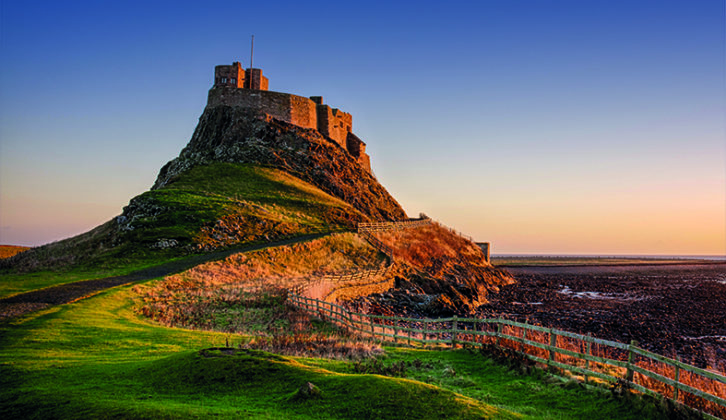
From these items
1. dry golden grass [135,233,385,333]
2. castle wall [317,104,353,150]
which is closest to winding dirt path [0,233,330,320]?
dry golden grass [135,233,385,333]

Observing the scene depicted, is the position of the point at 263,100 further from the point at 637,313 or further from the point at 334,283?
the point at 637,313

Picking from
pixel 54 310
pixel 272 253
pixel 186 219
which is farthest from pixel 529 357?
pixel 186 219

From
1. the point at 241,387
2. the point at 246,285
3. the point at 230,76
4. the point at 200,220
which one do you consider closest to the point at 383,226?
the point at 200,220

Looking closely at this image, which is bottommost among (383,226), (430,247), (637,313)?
(637,313)

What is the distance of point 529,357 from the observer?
14.0 metres

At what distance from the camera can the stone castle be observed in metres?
79.5

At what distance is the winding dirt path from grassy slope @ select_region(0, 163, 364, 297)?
1.62m

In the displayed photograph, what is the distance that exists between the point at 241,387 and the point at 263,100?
2959 inches

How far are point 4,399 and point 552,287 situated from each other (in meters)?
63.2

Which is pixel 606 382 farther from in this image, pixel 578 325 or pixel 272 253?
pixel 272 253

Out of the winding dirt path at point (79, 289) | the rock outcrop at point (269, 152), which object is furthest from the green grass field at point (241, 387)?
the rock outcrop at point (269, 152)

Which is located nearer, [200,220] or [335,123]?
[200,220]

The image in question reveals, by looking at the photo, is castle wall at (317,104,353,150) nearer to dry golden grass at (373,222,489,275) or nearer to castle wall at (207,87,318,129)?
castle wall at (207,87,318,129)

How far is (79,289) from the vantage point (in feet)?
85.1
